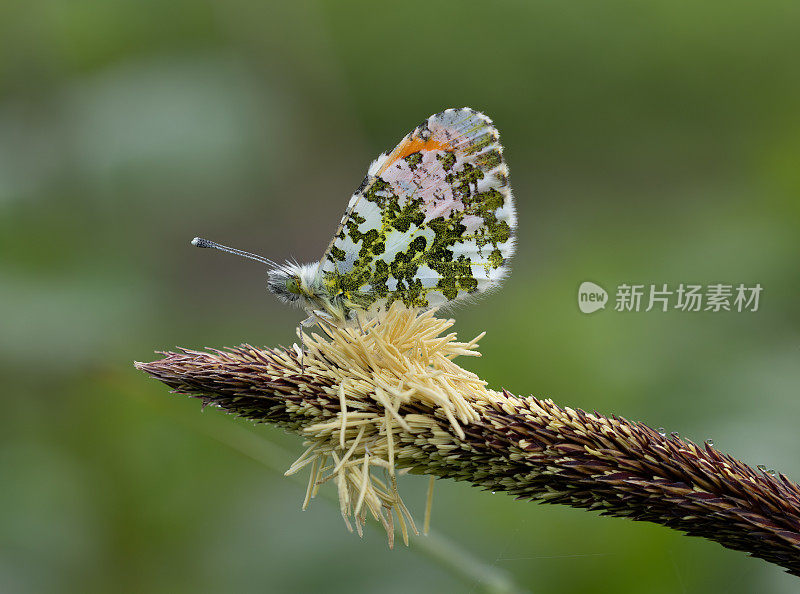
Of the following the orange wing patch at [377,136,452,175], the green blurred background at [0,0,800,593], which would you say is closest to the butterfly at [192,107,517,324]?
the orange wing patch at [377,136,452,175]

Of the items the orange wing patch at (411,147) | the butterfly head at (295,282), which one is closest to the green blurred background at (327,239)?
the butterfly head at (295,282)

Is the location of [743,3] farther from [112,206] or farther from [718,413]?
[112,206]

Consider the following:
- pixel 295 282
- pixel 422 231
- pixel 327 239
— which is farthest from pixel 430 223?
pixel 327 239

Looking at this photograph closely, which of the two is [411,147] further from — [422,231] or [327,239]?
[327,239]

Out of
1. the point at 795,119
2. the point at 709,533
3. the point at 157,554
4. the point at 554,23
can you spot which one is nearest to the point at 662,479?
the point at 709,533

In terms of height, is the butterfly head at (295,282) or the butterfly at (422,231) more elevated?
the butterfly at (422,231)

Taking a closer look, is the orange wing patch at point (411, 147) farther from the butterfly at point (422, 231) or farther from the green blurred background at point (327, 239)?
the green blurred background at point (327, 239)
